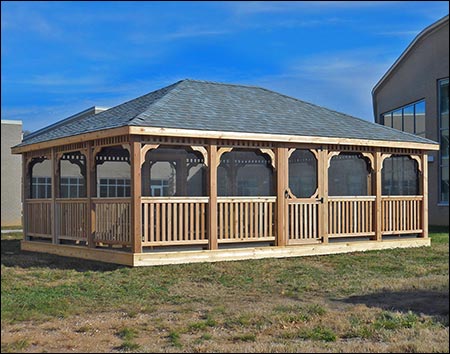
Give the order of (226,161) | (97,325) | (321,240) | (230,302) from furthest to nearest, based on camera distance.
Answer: (226,161) → (321,240) → (230,302) → (97,325)

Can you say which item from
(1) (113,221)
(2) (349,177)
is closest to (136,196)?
(1) (113,221)

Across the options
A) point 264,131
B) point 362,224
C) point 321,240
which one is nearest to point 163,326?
point 264,131

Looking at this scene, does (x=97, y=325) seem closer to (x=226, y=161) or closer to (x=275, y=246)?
(x=275, y=246)

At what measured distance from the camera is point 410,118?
1181 inches

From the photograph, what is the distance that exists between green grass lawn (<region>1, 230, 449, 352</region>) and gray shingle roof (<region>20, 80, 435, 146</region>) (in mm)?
2804

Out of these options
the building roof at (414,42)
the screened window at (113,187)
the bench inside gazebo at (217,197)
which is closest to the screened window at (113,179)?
the screened window at (113,187)

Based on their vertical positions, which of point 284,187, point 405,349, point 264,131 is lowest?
point 405,349

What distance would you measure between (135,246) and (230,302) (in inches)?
161

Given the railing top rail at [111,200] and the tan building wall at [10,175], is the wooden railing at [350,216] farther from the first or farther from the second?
the tan building wall at [10,175]

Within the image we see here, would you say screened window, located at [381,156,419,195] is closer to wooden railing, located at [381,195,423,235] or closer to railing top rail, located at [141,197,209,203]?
wooden railing, located at [381,195,423,235]

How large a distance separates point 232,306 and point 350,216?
7.72 meters

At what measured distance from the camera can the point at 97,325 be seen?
25.2ft

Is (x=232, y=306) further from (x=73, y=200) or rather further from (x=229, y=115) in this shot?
(x=73, y=200)

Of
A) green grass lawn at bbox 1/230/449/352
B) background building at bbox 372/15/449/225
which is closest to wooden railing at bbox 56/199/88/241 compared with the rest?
green grass lawn at bbox 1/230/449/352
